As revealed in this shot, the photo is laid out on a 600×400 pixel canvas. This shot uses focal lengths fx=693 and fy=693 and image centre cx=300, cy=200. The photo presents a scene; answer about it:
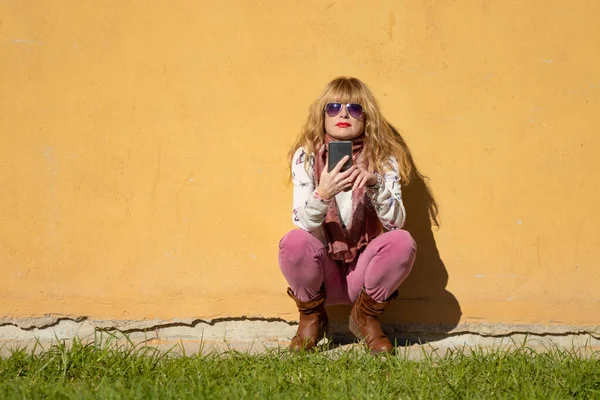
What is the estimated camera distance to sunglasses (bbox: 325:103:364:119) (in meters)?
2.92

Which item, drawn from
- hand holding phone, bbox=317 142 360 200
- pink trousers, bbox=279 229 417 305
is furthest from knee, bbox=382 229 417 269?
hand holding phone, bbox=317 142 360 200

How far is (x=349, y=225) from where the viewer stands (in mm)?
2971

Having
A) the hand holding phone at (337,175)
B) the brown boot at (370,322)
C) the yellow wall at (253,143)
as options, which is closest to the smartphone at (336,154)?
the hand holding phone at (337,175)

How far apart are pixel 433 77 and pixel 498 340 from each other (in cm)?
126

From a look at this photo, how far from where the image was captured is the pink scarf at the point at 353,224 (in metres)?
2.94

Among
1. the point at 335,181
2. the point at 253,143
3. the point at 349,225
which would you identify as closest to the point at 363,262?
the point at 349,225

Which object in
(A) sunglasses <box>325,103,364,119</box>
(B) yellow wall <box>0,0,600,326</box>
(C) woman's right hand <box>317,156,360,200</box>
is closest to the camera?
(C) woman's right hand <box>317,156,360,200</box>

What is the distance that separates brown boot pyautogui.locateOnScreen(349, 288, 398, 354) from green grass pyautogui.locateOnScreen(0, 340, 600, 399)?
0.28 feet

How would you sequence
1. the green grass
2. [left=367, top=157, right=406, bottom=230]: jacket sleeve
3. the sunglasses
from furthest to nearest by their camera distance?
the sunglasses, [left=367, top=157, right=406, bottom=230]: jacket sleeve, the green grass

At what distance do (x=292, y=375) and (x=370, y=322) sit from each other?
49cm

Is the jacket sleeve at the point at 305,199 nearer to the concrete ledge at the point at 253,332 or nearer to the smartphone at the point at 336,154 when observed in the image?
the smartphone at the point at 336,154

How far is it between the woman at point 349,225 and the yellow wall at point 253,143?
0.67 feet

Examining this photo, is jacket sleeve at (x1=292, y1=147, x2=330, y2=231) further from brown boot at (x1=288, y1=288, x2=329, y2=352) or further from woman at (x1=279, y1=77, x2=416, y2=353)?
brown boot at (x1=288, y1=288, x2=329, y2=352)

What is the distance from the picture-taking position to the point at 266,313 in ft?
10.6
